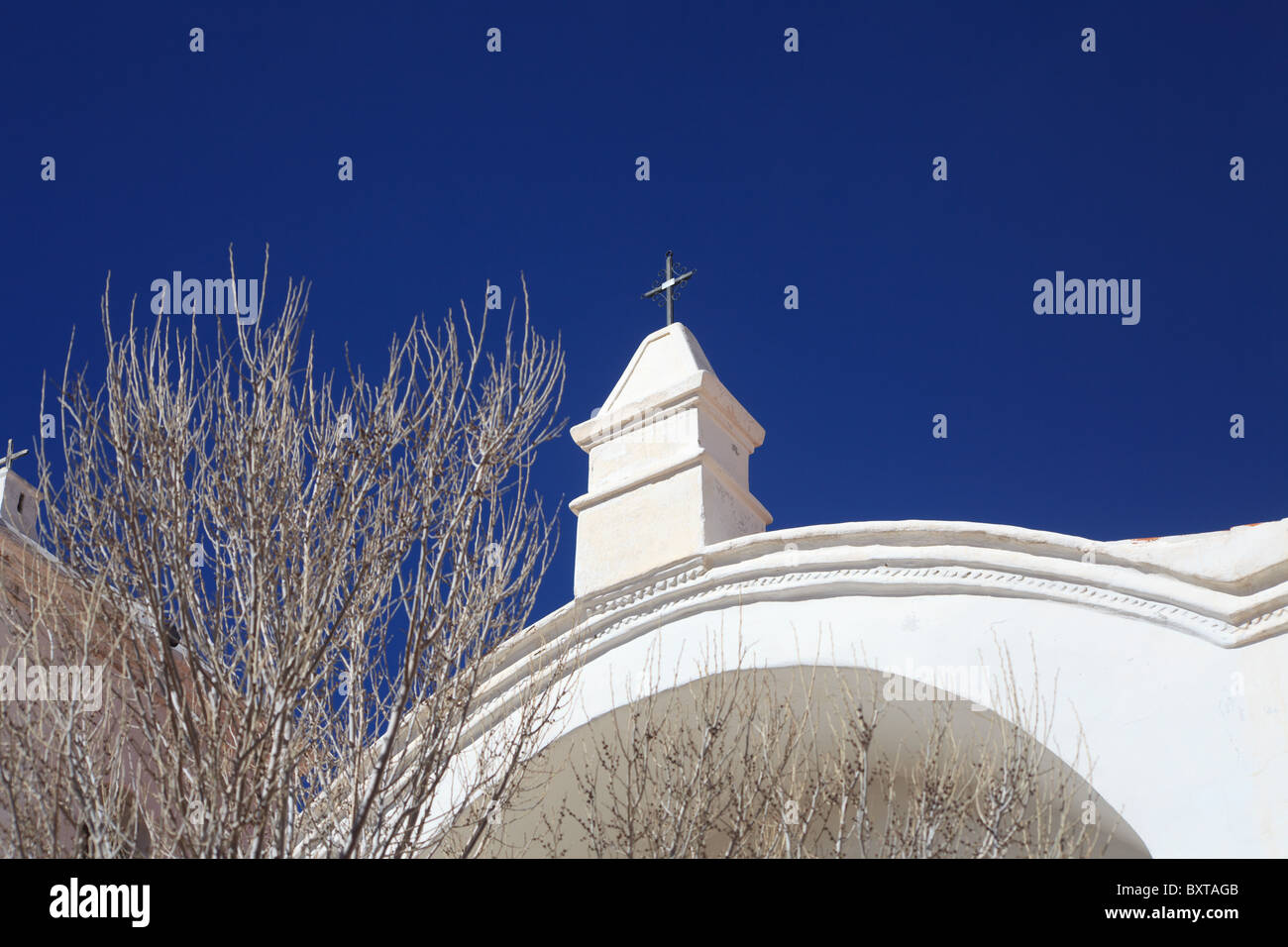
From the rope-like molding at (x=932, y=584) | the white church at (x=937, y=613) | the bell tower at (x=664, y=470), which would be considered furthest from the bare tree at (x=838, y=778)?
the bell tower at (x=664, y=470)

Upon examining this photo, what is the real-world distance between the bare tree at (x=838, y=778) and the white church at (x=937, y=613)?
17 centimetres

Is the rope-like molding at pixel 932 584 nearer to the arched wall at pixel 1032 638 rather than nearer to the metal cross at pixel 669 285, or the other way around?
the arched wall at pixel 1032 638

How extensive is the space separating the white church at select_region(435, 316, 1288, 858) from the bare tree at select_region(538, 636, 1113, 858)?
17 cm

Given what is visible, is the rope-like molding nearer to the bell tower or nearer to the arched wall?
the arched wall

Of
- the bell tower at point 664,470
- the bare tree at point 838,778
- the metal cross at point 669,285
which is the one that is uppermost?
the metal cross at point 669,285

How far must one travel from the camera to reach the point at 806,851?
25.2 feet

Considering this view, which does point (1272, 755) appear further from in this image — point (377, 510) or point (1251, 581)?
point (377, 510)

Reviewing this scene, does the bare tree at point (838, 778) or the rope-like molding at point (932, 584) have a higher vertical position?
the rope-like molding at point (932, 584)

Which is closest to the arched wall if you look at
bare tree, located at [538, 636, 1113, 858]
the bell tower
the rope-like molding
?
the rope-like molding

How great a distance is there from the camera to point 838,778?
8.00 m

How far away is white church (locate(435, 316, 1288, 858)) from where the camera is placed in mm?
7730

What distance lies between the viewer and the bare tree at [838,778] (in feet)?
24.5
